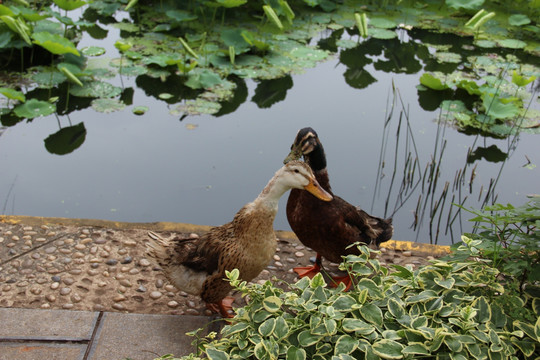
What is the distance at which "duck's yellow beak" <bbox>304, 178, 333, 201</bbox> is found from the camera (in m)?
2.91

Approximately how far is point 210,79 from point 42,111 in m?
1.64

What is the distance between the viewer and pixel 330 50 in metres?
6.95

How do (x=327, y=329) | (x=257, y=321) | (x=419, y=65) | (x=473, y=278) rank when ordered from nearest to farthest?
1. (x=327, y=329)
2. (x=257, y=321)
3. (x=473, y=278)
4. (x=419, y=65)

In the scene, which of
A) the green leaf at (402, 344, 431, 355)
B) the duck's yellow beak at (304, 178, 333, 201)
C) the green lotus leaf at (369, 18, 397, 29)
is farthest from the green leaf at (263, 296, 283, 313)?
the green lotus leaf at (369, 18, 397, 29)

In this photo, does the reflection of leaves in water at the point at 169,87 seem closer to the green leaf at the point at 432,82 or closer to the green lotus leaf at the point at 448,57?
the green leaf at the point at 432,82

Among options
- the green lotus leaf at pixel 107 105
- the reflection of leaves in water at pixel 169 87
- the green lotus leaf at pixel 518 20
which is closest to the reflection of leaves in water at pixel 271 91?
the reflection of leaves in water at pixel 169 87

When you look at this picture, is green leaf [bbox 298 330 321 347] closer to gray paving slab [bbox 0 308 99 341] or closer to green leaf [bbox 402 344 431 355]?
green leaf [bbox 402 344 431 355]

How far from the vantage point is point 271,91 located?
5953mm

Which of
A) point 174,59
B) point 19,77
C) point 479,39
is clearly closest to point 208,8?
point 174,59

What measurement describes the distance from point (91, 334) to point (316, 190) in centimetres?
134

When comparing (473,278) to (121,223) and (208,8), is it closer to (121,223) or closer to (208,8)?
(121,223)

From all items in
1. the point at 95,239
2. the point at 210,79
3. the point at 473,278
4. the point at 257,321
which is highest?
the point at 210,79

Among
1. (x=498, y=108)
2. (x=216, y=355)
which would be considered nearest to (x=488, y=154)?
(x=498, y=108)

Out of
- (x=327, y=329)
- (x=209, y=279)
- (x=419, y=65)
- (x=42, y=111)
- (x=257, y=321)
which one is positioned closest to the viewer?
(x=327, y=329)
